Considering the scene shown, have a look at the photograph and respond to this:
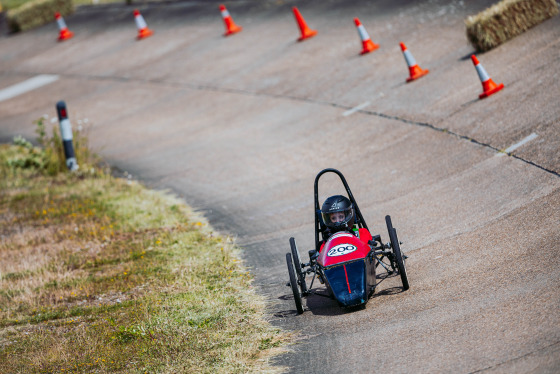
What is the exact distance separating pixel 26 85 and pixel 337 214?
1904 centimetres

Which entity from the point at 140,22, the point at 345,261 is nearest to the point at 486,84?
the point at 345,261

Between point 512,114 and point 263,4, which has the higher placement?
point 263,4

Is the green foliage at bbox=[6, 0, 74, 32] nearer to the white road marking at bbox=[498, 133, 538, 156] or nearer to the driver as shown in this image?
the white road marking at bbox=[498, 133, 538, 156]

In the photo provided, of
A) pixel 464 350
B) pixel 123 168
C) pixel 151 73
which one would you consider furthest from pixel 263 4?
pixel 464 350

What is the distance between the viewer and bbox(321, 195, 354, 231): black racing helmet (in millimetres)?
8363

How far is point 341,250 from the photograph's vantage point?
7.86m

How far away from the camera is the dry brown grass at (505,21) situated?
51.4ft

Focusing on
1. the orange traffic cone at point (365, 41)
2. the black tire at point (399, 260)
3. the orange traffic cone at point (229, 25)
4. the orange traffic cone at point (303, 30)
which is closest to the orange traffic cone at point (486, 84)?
the orange traffic cone at point (365, 41)

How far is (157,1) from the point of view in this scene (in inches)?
1171

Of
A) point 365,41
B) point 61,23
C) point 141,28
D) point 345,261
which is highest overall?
point 61,23

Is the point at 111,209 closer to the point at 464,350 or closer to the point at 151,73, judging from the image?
the point at 464,350

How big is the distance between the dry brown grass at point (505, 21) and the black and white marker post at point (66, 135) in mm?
8748

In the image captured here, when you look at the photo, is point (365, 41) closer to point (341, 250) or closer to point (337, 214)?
point (337, 214)

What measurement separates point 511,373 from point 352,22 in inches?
655
